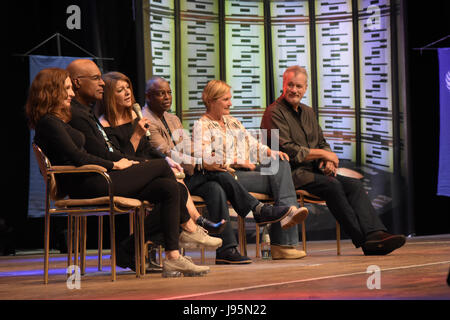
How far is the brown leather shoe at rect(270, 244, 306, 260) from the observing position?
14.8 ft

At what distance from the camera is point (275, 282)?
9.69 feet

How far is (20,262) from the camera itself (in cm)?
524

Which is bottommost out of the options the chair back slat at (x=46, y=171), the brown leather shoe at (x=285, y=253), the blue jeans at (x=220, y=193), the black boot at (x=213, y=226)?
the brown leather shoe at (x=285, y=253)

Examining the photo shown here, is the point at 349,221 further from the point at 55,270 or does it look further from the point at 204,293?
the point at 204,293

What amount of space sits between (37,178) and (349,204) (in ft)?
8.99

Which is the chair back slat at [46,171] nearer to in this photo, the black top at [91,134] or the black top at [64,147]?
the black top at [64,147]

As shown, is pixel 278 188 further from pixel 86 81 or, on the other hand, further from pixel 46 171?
pixel 46 171

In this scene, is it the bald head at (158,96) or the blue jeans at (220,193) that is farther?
the bald head at (158,96)

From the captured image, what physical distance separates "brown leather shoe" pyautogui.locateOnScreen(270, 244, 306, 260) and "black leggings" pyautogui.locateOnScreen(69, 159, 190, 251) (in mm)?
1163

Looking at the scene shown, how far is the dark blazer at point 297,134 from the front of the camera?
4738mm

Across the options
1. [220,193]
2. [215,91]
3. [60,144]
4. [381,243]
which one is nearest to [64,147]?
[60,144]

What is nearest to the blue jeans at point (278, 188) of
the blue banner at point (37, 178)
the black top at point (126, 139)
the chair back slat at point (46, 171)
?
the black top at point (126, 139)

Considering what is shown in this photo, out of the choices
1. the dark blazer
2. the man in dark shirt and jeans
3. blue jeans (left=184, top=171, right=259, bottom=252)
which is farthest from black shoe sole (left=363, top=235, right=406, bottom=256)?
blue jeans (left=184, top=171, right=259, bottom=252)

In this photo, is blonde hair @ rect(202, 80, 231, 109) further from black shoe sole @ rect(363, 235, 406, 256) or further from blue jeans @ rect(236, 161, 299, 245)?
black shoe sole @ rect(363, 235, 406, 256)
